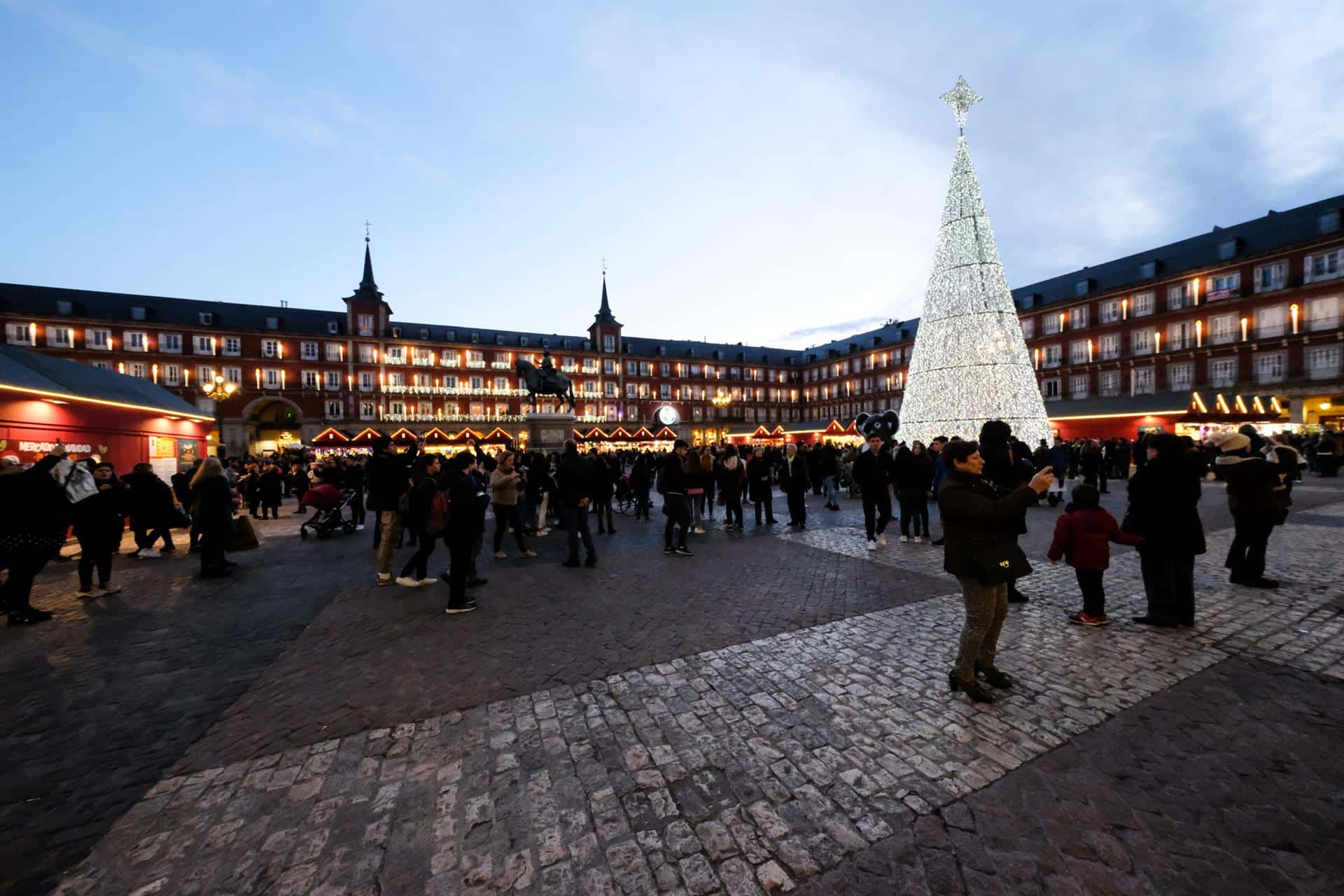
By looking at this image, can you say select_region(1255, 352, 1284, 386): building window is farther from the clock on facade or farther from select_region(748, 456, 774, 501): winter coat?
the clock on facade

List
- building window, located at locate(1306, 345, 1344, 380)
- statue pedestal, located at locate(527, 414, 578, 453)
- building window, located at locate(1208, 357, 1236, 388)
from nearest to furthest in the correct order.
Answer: statue pedestal, located at locate(527, 414, 578, 453) → building window, located at locate(1306, 345, 1344, 380) → building window, located at locate(1208, 357, 1236, 388)

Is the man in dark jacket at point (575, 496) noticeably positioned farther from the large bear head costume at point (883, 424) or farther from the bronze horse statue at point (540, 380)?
the bronze horse statue at point (540, 380)

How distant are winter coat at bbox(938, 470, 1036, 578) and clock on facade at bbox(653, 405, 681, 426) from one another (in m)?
59.1

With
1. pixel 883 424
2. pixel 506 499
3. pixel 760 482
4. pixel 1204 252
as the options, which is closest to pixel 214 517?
pixel 506 499

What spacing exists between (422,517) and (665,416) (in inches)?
2294

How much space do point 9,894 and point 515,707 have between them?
2.30m

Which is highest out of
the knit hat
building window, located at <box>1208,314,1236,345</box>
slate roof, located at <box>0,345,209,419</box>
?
building window, located at <box>1208,314,1236,345</box>

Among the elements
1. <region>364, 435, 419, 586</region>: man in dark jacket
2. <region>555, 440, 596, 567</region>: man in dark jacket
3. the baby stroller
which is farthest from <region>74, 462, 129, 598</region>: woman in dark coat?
<region>555, 440, 596, 567</region>: man in dark jacket

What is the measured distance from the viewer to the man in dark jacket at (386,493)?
24.1 ft

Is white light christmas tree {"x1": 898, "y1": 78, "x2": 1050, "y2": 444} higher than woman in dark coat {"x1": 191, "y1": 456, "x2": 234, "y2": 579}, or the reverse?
white light christmas tree {"x1": 898, "y1": 78, "x2": 1050, "y2": 444}

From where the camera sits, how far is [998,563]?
358cm

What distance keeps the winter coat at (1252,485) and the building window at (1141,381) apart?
41.5 metres

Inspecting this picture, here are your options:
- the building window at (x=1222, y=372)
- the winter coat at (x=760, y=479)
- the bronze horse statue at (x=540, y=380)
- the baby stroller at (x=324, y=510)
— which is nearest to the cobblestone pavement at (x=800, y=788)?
the winter coat at (x=760, y=479)

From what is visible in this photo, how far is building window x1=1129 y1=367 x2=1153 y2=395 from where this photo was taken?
124 feet
